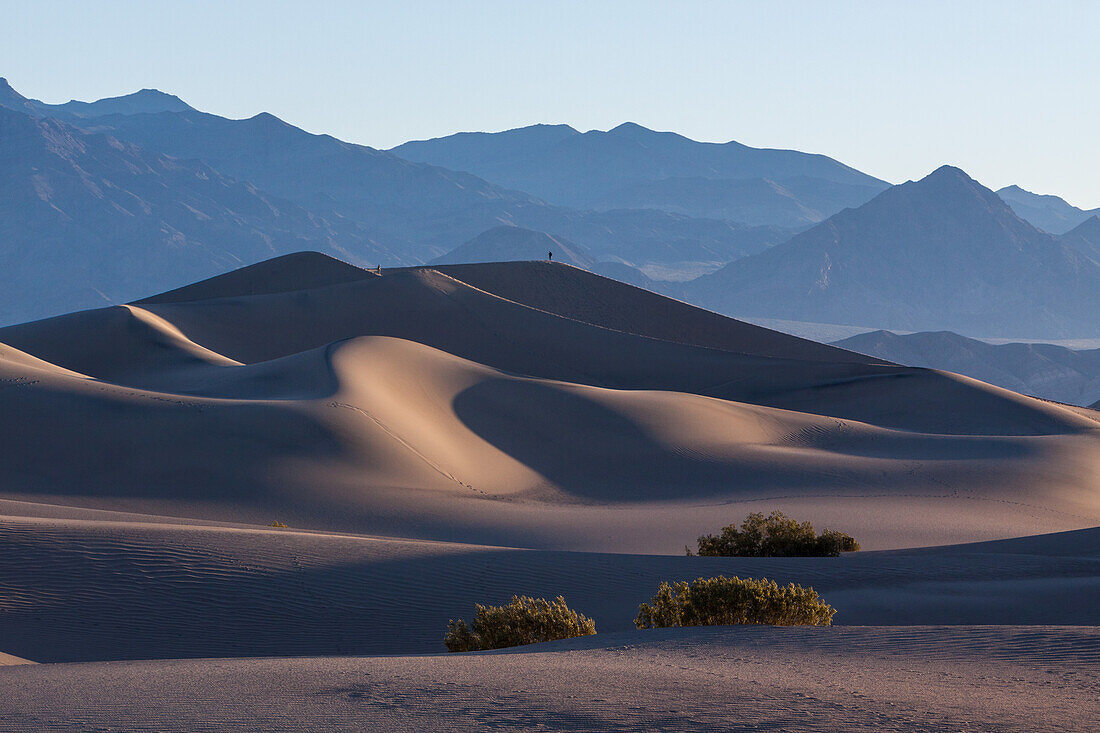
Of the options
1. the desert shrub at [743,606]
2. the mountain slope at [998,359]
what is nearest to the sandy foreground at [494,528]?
the desert shrub at [743,606]

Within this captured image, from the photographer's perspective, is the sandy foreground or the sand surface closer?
the sand surface

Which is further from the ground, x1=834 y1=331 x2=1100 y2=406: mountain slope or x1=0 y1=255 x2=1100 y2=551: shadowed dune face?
x1=834 y1=331 x2=1100 y2=406: mountain slope

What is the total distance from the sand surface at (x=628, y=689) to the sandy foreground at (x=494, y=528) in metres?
0.04

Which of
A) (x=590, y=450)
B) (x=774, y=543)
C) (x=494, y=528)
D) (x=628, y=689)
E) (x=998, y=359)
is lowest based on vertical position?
(x=628, y=689)

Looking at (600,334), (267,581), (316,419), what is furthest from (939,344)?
(267,581)

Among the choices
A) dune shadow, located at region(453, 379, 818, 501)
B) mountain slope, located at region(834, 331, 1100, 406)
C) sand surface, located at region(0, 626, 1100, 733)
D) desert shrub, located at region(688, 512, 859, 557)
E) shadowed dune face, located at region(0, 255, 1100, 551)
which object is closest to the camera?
sand surface, located at region(0, 626, 1100, 733)

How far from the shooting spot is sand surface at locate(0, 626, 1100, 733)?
244 inches

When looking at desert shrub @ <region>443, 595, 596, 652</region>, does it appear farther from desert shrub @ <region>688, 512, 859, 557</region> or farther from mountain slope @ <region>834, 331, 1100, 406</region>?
mountain slope @ <region>834, 331, 1100, 406</region>

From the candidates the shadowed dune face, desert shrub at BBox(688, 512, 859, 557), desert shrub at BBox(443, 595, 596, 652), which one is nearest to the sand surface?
desert shrub at BBox(443, 595, 596, 652)

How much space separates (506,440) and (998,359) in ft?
452

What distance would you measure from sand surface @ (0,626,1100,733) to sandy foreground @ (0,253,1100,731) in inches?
1.4

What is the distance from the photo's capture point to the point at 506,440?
2645 cm

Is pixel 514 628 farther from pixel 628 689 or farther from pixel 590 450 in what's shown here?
pixel 590 450

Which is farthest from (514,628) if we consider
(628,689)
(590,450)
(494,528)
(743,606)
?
(590,450)
